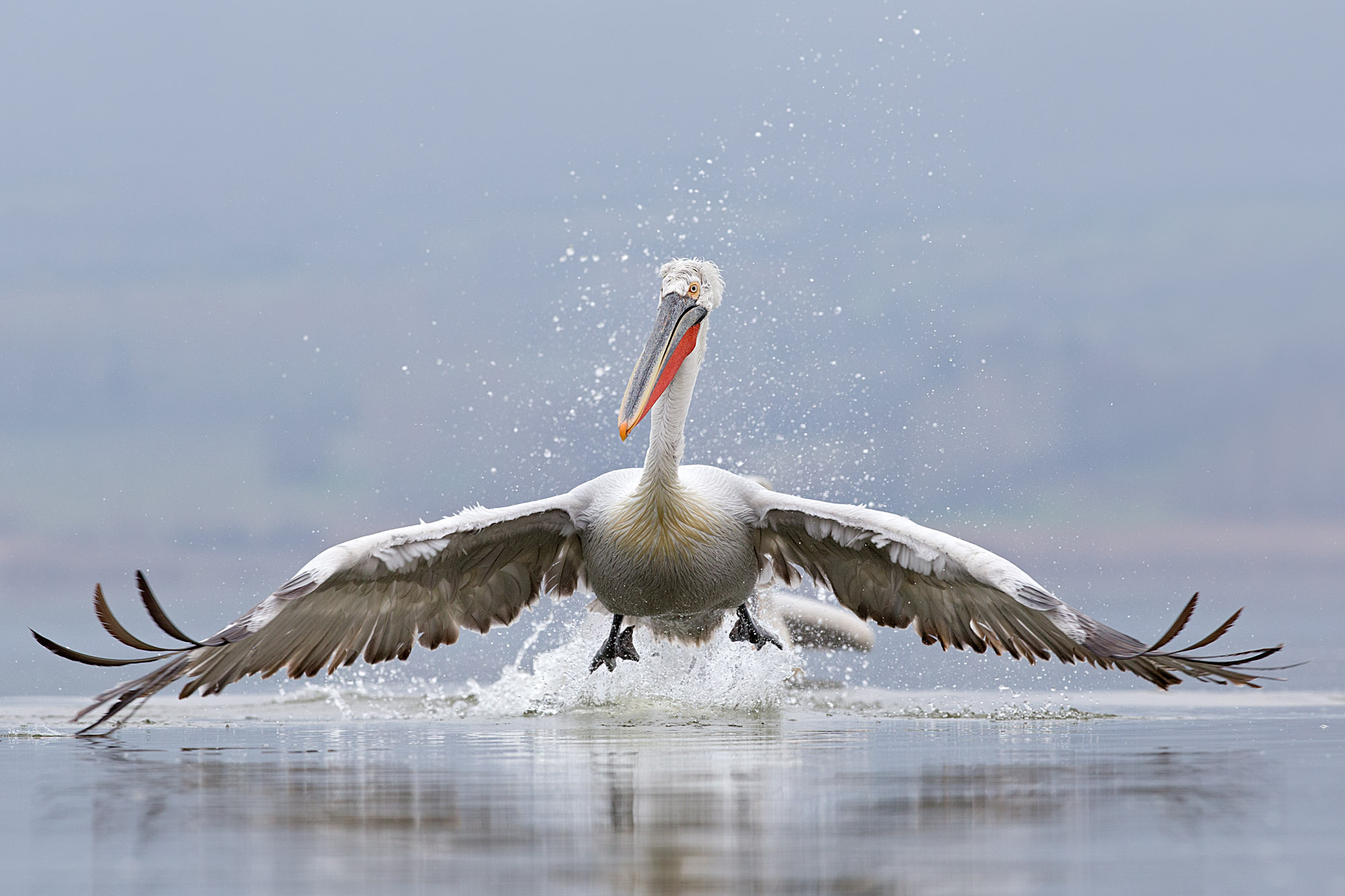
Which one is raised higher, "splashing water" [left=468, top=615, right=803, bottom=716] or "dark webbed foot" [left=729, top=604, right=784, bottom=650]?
"dark webbed foot" [left=729, top=604, right=784, bottom=650]

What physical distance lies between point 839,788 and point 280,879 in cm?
257

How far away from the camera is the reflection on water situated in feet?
13.0

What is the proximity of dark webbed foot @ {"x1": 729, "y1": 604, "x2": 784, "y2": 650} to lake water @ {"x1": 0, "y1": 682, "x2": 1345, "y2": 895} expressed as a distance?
2.79 feet

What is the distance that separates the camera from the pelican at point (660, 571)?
816 cm

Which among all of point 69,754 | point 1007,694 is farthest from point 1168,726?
point 69,754

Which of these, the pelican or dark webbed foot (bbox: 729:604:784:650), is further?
dark webbed foot (bbox: 729:604:784:650)

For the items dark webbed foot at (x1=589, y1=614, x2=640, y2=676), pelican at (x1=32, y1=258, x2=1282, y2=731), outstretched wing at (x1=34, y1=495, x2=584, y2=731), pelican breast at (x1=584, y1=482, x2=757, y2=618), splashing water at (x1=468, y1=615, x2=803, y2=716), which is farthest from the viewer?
splashing water at (x1=468, y1=615, x2=803, y2=716)

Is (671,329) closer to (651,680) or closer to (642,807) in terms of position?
(651,680)

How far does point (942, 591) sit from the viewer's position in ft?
28.8

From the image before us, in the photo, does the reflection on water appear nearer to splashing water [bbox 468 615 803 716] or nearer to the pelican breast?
the pelican breast

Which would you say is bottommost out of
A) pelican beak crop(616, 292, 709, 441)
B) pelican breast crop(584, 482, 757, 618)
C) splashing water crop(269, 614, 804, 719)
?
splashing water crop(269, 614, 804, 719)

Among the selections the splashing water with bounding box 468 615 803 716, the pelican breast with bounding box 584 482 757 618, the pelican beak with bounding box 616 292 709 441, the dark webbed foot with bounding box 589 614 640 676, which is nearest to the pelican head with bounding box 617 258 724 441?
the pelican beak with bounding box 616 292 709 441

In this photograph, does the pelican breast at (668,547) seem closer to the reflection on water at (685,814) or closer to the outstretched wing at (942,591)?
the outstretched wing at (942,591)

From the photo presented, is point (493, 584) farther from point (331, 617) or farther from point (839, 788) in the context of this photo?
point (839, 788)
